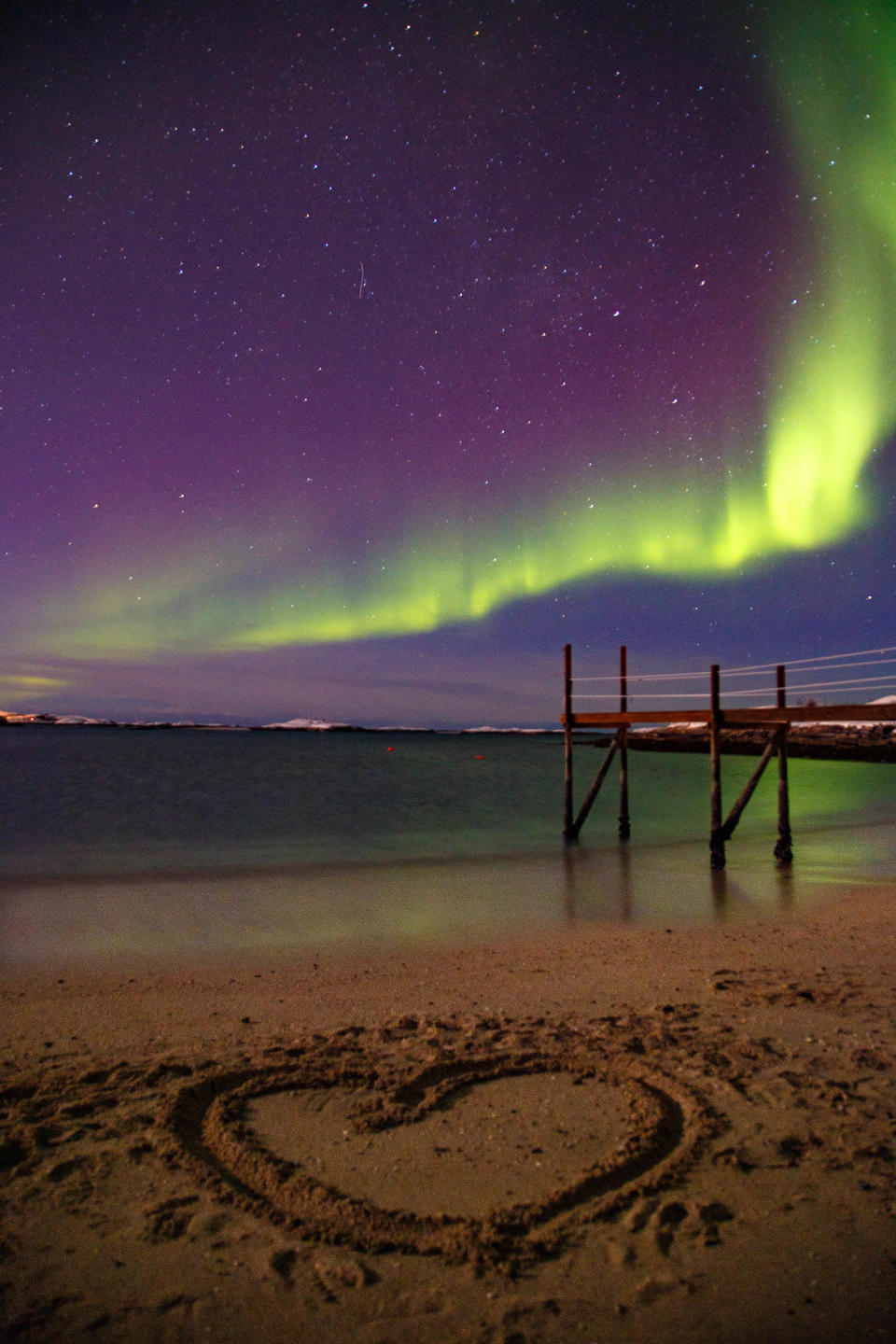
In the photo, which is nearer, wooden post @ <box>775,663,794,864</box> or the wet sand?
the wet sand

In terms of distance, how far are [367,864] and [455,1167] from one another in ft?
42.2

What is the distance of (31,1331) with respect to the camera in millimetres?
2699

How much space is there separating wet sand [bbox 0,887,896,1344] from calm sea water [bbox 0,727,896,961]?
3.80 metres

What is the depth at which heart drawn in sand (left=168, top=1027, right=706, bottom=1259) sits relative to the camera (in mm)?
3252

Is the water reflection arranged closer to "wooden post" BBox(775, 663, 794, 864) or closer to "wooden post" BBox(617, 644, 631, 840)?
"wooden post" BBox(775, 663, 794, 864)

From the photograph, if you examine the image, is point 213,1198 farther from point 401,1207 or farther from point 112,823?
point 112,823

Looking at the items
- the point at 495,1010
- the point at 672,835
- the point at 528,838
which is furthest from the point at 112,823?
the point at 495,1010

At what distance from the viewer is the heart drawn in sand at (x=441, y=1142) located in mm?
3252

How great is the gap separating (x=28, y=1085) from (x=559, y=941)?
18.9ft

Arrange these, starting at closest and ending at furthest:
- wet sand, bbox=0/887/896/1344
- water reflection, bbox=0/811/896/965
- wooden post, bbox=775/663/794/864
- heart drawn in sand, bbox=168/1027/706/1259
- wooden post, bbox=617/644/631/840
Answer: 1. wet sand, bbox=0/887/896/1344
2. heart drawn in sand, bbox=168/1027/706/1259
3. water reflection, bbox=0/811/896/965
4. wooden post, bbox=775/663/794/864
5. wooden post, bbox=617/644/631/840

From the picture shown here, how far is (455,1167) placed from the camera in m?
3.66

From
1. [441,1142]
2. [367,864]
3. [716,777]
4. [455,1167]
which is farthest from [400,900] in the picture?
[455,1167]

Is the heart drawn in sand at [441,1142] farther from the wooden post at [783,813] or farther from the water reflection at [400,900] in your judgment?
the wooden post at [783,813]

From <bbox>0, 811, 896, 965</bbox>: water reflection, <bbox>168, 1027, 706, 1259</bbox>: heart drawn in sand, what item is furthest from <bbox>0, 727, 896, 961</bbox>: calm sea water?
<bbox>168, 1027, 706, 1259</bbox>: heart drawn in sand
